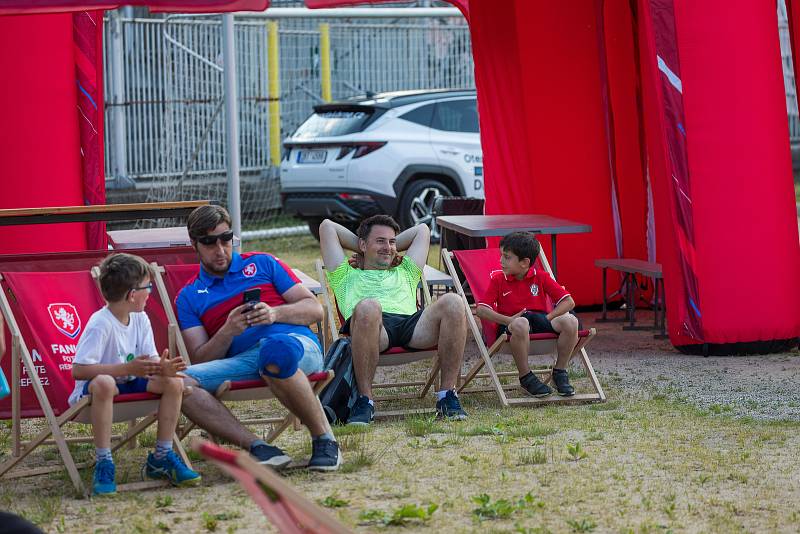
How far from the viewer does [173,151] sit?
51.9 ft

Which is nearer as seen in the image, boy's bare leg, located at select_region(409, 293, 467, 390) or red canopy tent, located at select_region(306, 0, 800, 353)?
boy's bare leg, located at select_region(409, 293, 467, 390)

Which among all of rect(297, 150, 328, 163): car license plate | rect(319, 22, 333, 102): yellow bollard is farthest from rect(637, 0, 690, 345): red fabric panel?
rect(319, 22, 333, 102): yellow bollard

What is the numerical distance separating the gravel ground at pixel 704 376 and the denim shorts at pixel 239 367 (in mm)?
2090

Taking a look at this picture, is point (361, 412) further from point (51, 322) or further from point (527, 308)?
point (51, 322)

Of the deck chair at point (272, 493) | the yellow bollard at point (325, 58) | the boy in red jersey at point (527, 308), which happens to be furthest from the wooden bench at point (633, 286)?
the yellow bollard at point (325, 58)

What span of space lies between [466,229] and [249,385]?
9.56ft

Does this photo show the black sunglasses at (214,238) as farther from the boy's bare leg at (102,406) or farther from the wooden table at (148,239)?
the wooden table at (148,239)

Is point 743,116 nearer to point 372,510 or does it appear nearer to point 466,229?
point 466,229

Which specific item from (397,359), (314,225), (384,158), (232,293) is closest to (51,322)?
(232,293)

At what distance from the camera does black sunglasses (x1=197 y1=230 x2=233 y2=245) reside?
5.70 meters

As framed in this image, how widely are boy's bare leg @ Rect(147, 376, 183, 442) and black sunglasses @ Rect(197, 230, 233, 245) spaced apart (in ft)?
2.59

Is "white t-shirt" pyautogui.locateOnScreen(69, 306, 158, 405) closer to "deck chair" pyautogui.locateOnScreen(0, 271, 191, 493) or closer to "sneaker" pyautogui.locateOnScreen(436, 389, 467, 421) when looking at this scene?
"deck chair" pyautogui.locateOnScreen(0, 271, 191, 493)

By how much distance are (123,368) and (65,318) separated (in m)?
0.79

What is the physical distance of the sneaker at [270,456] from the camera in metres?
5.25
